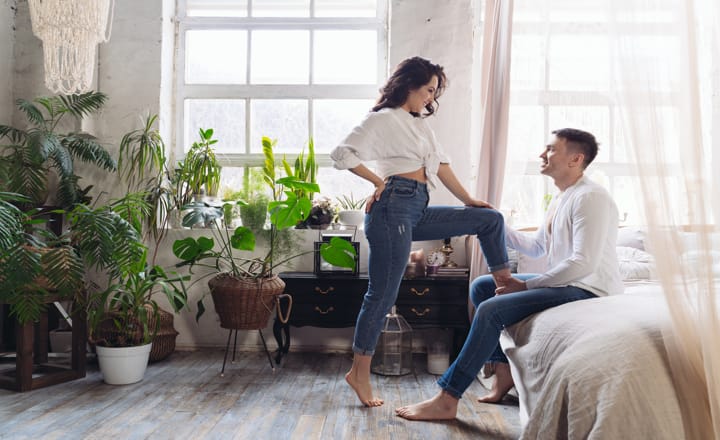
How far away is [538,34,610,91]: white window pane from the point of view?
215cm

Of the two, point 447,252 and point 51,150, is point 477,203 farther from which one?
point 51,150

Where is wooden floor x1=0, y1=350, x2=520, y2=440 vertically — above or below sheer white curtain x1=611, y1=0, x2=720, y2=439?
below

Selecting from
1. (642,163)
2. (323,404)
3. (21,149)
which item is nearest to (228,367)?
(323,404)

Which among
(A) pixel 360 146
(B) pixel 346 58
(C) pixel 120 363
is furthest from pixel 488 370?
(B) pixel 346 58

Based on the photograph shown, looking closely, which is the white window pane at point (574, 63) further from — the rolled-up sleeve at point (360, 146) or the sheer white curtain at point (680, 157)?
the rolled-up sleeve at point (360, 146)

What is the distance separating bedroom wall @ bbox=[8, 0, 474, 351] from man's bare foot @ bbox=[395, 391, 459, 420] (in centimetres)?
150

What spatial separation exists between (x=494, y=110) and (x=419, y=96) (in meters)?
0.82

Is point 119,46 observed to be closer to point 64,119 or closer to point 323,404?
point 64,119

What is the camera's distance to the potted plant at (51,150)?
3588 millimetres

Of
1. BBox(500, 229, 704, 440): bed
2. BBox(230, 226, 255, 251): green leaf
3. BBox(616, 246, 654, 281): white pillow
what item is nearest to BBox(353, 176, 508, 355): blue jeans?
BBox(500, 229, 704, 440): bed

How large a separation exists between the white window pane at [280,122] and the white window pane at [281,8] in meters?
0.69

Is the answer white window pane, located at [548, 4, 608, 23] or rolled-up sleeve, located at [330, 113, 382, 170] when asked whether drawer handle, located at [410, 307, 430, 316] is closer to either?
rolled-up sleeve, located at [330, 113, 382, 170]

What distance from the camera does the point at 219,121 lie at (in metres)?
4.49

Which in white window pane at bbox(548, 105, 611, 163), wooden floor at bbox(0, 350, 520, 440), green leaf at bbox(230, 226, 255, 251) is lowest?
wooden floor at bbox(0, 350, 520, 440)
